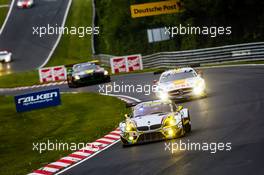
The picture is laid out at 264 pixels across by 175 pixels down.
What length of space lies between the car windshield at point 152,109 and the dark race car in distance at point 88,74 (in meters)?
21.7

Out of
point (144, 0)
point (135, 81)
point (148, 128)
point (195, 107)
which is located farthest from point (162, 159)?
point (144, 0)

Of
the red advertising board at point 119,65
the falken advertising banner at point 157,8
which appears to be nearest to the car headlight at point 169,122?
the red advertising board at point 119,65

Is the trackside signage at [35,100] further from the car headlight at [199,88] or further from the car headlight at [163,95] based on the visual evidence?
the car headlight at [199,88]

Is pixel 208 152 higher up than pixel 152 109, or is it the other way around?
pixel 152 109

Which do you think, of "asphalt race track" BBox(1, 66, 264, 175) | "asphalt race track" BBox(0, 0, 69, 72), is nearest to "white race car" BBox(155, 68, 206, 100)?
"asphalt race track" BBox(1, 66, 264, 175)

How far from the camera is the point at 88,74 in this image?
42094 mm

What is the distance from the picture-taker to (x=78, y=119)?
2872 cm

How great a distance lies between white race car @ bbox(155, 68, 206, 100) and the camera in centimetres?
2811

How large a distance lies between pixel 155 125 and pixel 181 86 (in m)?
9.41

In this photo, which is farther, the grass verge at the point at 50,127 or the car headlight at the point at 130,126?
the grass verge at the point at 50,127

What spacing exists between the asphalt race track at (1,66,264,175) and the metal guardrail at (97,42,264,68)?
608 inches

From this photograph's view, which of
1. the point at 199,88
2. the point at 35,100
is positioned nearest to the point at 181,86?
the point at 199,88

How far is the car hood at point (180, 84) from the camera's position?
28.1 metres

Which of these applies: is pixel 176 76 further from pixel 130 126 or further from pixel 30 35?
pixel 30 35
